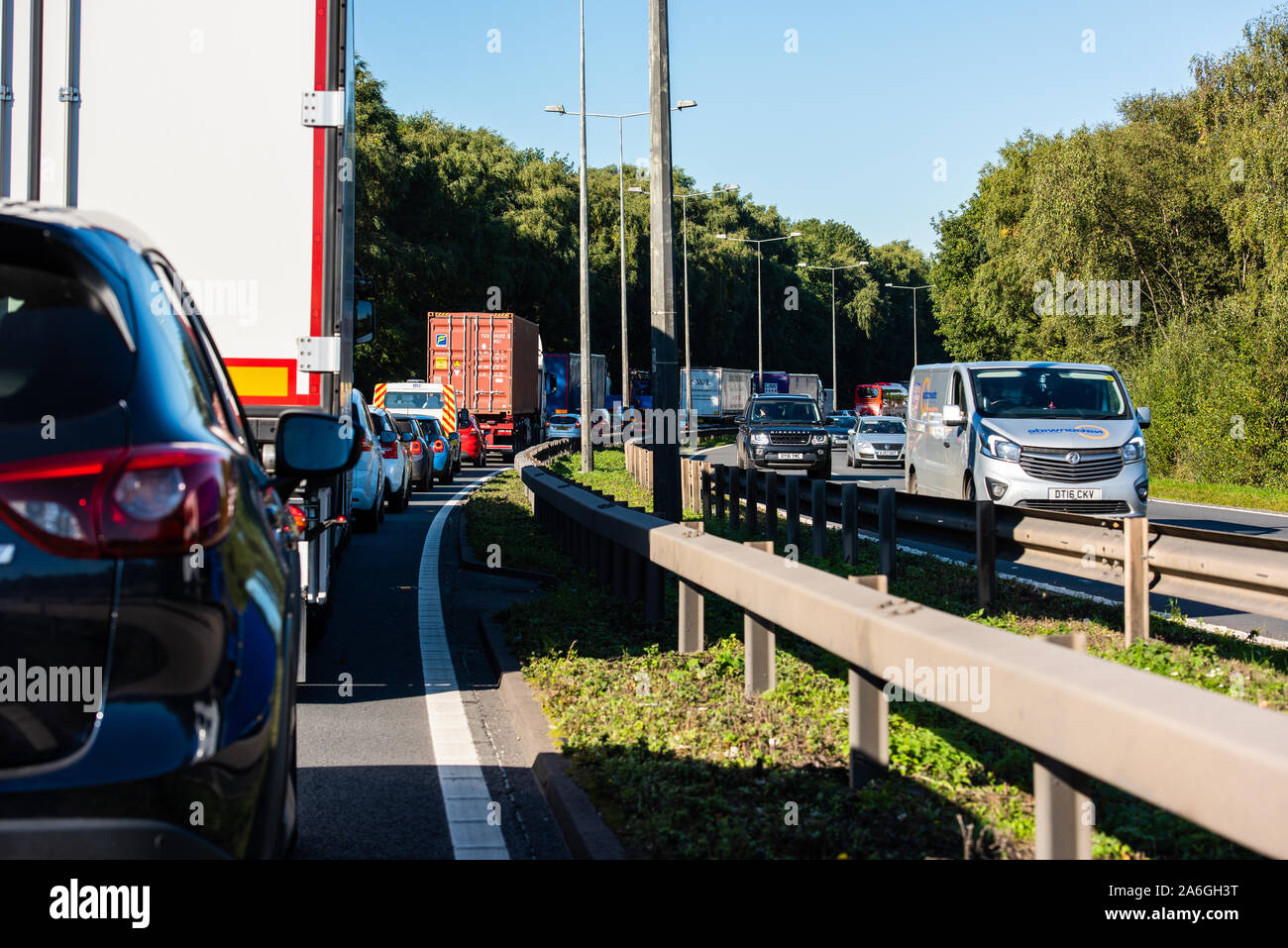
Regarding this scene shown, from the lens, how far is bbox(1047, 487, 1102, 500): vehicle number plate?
14.5 meters

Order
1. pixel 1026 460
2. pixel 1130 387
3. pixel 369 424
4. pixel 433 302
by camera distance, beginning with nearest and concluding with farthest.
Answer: pixel 1026 460 < pixel 369 424 < pixel 1130 387 < pixel 433 302

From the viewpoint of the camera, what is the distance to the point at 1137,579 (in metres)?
8.62

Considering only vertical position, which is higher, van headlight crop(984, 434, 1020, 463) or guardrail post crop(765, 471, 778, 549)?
van headlight crop(984, 434, 1020, 463)

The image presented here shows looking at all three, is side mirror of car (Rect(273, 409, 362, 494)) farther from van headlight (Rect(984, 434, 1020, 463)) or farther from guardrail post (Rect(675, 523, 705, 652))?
van headlight (Rect(984, 434, 1020, 463))

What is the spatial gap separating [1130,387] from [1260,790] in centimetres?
3481

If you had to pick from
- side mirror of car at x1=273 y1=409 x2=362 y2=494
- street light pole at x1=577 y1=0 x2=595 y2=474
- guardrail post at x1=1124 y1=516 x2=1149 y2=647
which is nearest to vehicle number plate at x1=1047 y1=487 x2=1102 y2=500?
guardrail post at x1=1124 y1=516 x2=1149 y2=647

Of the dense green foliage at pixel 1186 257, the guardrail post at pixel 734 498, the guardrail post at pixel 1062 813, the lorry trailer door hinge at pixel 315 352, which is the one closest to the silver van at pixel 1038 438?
the guardrail post at pixel 734 498

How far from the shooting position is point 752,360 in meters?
104

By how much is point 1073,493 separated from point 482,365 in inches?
1212

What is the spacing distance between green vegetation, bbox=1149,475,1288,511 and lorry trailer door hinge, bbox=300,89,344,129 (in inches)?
754

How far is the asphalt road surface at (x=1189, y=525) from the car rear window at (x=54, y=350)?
8.00 m

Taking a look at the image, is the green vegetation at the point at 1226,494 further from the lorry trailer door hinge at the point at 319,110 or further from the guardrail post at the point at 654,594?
the lorry trailer door hinge at the point at 319,110
